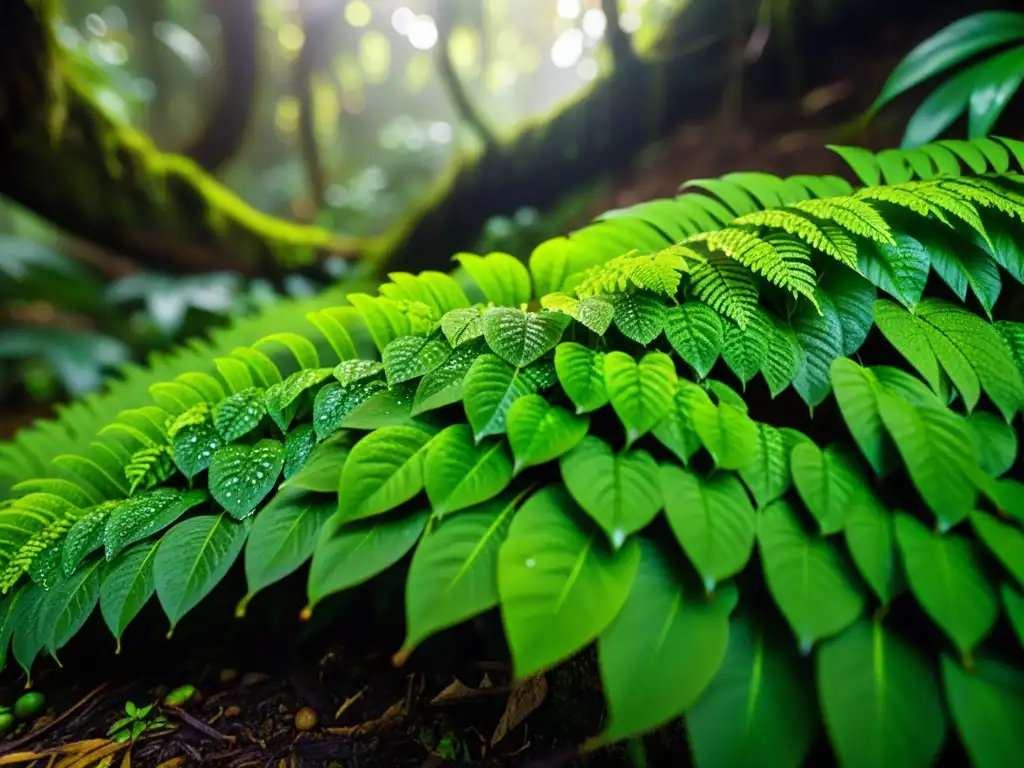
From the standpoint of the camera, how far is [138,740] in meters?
1.36

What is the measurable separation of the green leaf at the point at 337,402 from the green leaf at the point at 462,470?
0.31 m

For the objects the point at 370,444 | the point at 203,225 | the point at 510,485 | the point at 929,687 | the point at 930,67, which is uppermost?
the point at 203,225

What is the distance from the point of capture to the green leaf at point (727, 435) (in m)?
1.17

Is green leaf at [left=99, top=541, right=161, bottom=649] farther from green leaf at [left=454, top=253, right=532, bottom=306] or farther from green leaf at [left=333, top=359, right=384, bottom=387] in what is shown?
green leaf at [left=454, top=253, right=532, bottom=306]

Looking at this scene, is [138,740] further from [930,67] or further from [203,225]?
[203,225]

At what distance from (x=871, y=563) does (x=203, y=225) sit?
15.8ft

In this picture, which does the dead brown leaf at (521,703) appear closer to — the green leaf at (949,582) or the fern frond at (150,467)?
the green leaf at (949,582)

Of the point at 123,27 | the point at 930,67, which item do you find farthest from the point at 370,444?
the point at 123,27

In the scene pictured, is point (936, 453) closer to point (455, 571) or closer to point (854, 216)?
point (854, 216)

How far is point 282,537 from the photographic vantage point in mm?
1264

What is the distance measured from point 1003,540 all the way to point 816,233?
0.76 metres

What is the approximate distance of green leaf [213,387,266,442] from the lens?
60.5 inches

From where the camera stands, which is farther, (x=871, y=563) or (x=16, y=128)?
(x=16, y=128)

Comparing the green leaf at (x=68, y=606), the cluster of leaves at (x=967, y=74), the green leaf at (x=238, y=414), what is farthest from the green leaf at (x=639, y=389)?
the cluster of leaves at (x=967, y=74)
